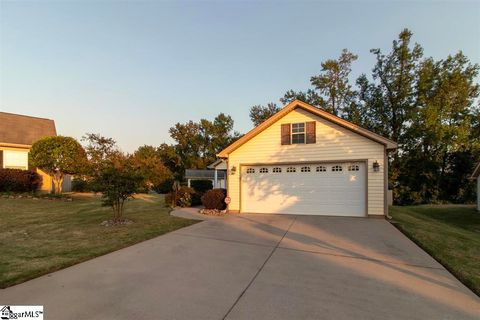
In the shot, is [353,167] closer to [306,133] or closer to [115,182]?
[306,133]

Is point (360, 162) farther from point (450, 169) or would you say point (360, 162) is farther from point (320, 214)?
point (450, 169)

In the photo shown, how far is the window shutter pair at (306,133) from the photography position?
11.6 metres

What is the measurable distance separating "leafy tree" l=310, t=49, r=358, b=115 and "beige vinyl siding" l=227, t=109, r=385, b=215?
1866cm

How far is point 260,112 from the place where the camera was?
34.1 metres

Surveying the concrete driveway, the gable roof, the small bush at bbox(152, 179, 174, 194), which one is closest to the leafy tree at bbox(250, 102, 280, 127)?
the small bush at bbox(152, 179, 174, 194)

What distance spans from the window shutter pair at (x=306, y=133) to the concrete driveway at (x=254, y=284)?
19.5 feet

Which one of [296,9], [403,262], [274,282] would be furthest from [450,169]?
[274,282]

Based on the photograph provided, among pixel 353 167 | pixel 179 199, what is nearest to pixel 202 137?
pixel 179 199

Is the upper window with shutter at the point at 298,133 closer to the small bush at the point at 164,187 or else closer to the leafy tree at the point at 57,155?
the leafy tree at the point at 57,155

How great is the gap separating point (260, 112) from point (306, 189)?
23.8 m

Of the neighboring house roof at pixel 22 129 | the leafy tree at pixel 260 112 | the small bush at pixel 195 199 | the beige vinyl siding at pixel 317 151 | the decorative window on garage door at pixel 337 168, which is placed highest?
the leafy tree at pixel 260 112

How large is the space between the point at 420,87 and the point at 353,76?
662cm

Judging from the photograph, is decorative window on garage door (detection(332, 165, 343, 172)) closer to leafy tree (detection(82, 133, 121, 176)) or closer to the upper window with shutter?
the upper window with shutter

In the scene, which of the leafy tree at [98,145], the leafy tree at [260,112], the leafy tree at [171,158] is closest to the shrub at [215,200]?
the leafy tree at [98,145]
